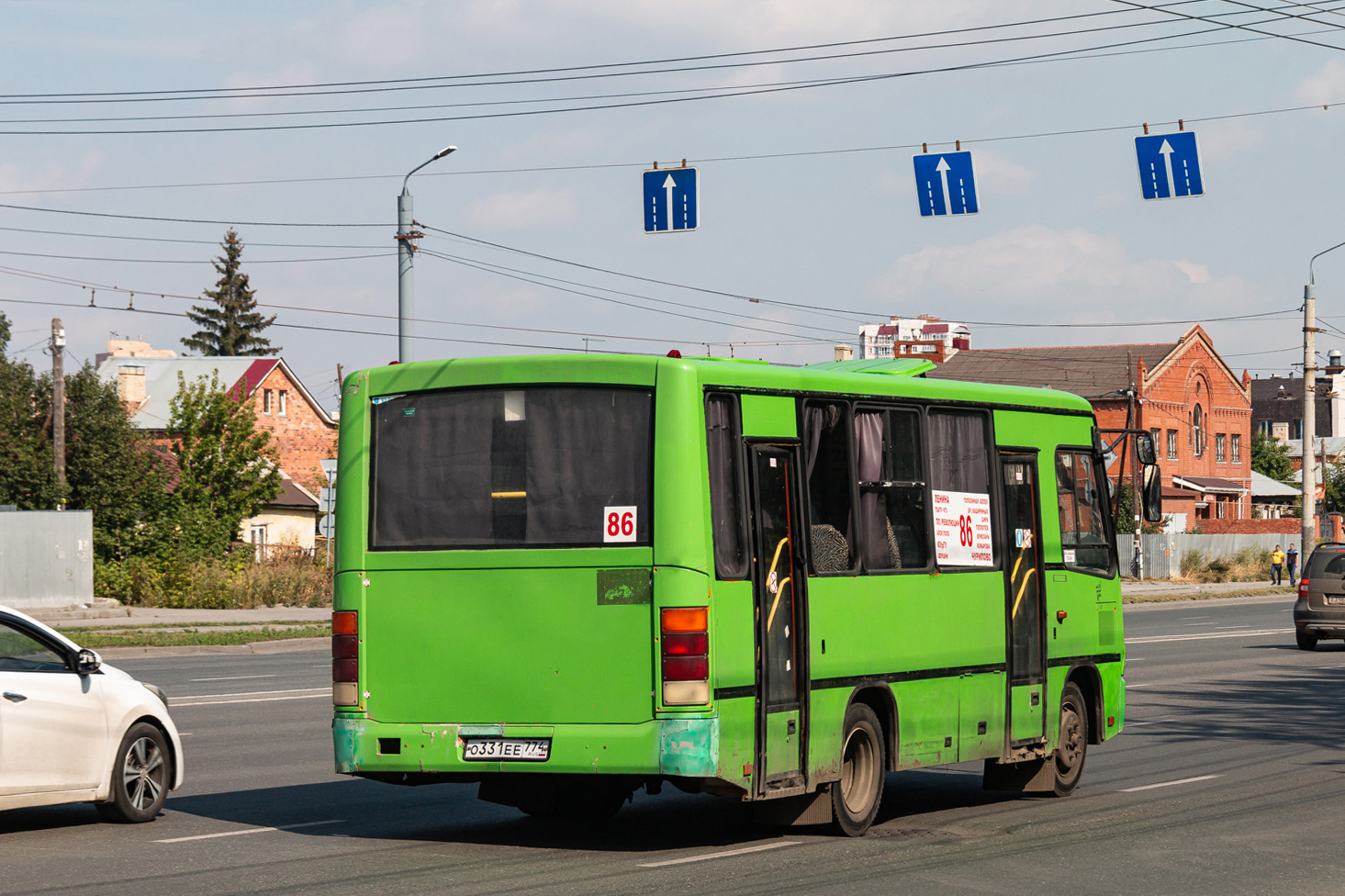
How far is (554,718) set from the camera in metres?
9.26

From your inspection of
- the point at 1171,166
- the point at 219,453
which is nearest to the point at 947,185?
the point at 1171,166

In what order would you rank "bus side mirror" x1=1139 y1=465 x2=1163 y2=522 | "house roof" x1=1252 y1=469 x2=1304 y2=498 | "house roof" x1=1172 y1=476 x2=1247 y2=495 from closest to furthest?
"bus side mirror" x1=1139 y1=465 x2=1163 y2=522 → "house roof" x1=1172 y1=476 x2=1247 y2=495 → "house roof" x1=1252 y1=469 x2=1304 y2=498

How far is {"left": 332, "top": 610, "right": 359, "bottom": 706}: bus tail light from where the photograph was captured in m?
9.72

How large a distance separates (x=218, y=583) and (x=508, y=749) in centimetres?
3346

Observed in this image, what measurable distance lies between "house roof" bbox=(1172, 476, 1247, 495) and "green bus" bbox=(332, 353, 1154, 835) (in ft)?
253

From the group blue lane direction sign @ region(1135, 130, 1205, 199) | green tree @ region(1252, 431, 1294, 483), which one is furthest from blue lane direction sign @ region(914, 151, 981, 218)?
green tree @ region(1252, 431, 1294, 483)

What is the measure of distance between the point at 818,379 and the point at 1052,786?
3.99 metres

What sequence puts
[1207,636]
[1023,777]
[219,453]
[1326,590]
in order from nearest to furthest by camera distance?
[1023,777] → [1326,590] → [1207,636] → [219,453]

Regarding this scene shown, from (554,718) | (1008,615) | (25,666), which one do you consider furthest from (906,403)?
(25,666)

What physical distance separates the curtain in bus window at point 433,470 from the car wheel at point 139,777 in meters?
2.22

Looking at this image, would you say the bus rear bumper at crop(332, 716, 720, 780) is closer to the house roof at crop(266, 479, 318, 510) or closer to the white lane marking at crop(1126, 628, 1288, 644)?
the white lane marking at crop(1126, 628, 1288, 644)

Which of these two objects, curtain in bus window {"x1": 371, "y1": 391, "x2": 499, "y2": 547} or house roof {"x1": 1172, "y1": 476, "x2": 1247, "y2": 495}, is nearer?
curtain in bus window {"x1": 371, "y1": 391, "x2": 499, "y2": 547}

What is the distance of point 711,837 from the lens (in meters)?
10.2

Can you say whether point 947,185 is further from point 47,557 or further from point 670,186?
point 47,557
